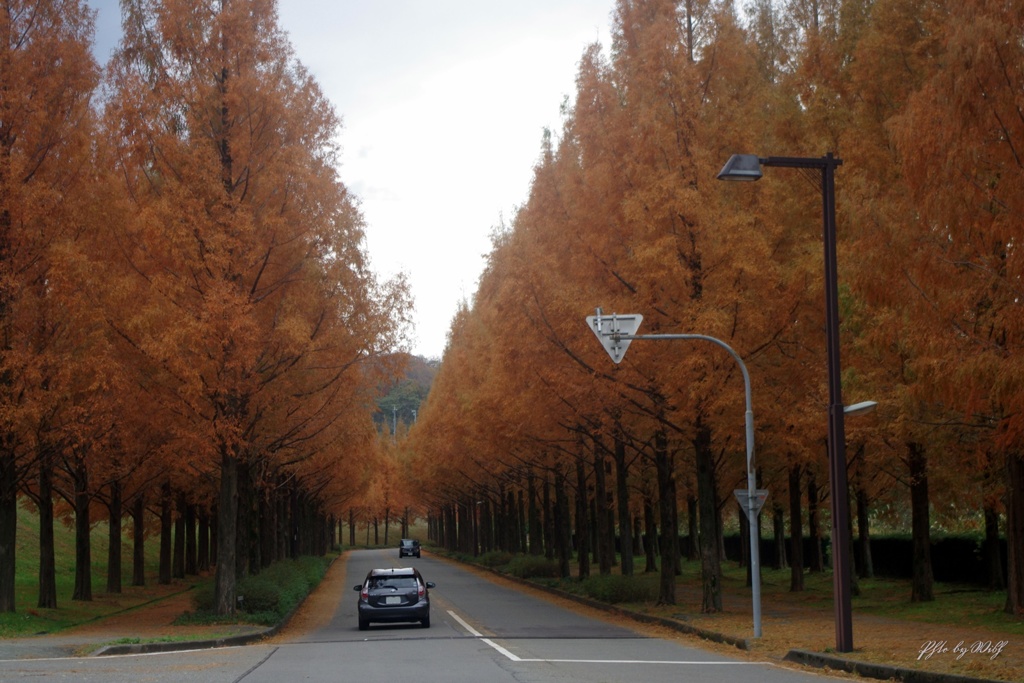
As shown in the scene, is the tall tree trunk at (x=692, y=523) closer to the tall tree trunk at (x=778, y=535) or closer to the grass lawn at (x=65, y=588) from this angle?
the tall tree trunk at (x=778, y=535)

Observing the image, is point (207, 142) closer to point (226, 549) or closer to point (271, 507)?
point (226, 549)

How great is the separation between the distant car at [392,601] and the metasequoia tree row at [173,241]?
2.97 meters

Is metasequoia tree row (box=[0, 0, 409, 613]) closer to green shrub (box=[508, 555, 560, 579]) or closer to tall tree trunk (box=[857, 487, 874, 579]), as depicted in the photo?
tall tree trunk (box=[857, 487, 874, 579])

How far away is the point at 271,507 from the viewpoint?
1844 inches

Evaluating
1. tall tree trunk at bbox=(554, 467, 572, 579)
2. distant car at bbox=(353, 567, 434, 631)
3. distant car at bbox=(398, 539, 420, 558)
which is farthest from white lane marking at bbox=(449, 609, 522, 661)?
distant car at bbox=(398, 539, 420, 558)

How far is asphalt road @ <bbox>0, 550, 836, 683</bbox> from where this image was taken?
45.0 feet

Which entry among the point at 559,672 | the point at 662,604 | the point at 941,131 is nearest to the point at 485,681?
the point at 559,672

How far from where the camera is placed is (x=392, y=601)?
2442 cm

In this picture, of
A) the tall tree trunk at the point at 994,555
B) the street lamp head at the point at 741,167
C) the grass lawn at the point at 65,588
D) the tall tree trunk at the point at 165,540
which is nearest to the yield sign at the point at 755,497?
the street lamp head at the point at 741,167

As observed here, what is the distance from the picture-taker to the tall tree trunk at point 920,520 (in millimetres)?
24328

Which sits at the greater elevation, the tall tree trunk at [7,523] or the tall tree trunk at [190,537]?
the tall tree trunk at [7,523]

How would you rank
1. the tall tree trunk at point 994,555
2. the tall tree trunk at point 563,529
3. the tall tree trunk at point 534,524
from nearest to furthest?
the tall tree trunk at point 994,555 → the tall tree trunk at point 563,529 → the tall tree trunk at point 534,524

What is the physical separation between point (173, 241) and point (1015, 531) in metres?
17.4

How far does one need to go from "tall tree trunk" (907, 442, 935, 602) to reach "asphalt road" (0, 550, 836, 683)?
7532 millimetres
